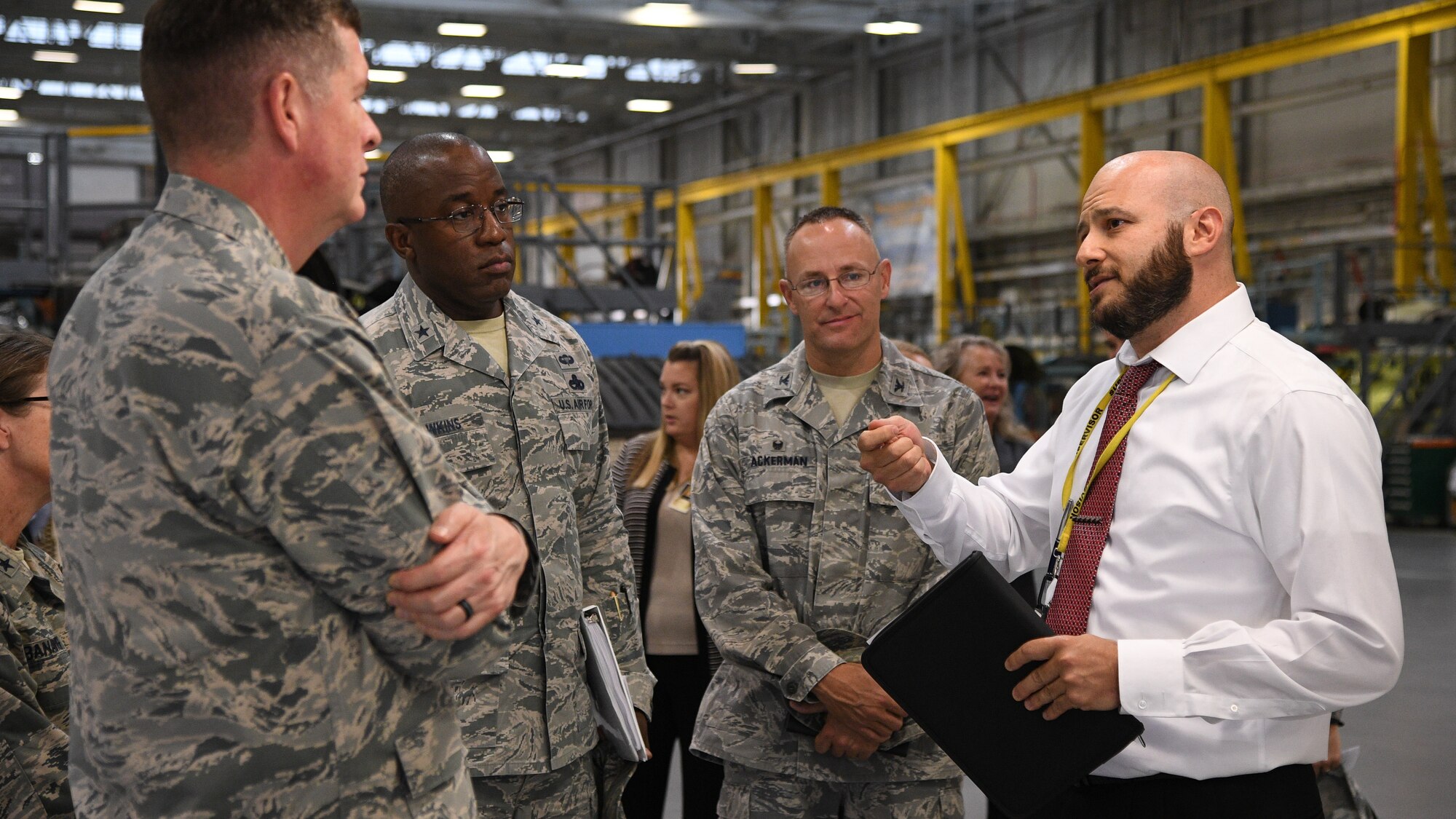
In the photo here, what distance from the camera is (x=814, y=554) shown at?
2.98 meters

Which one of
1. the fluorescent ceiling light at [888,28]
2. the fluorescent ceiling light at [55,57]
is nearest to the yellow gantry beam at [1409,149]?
the fluorescent ceiling light at [888,28]

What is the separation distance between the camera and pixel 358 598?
1456 mm

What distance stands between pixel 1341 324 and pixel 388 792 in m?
14.9

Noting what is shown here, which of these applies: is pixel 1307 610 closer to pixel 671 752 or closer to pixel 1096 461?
pixel 1096 461

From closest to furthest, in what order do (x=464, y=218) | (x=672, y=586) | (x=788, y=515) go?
(x=464, y=218) < (x=788, y=515) < (x=672, y=586)

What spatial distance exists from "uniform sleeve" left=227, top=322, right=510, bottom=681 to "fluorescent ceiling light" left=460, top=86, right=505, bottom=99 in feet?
84.9

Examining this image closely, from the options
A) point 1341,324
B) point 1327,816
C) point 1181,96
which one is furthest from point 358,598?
point 1181,96

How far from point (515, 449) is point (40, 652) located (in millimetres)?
996

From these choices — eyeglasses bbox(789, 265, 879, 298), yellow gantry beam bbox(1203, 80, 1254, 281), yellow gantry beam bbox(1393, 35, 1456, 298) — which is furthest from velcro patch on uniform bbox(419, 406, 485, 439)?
yellow gantry beam bbox(1203, 80, 1254, 281)

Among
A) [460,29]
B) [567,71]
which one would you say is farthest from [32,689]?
[567,71]

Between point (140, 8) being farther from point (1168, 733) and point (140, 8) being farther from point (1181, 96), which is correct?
point (1168, 733)

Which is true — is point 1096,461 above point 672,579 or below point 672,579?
above

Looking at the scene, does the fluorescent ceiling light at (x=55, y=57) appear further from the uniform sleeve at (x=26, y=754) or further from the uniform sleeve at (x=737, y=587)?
the uniform sleeve at (x=26, y=754)

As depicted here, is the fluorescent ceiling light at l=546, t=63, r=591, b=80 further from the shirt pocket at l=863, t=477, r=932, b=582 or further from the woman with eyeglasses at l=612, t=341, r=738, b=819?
the shirt pocket at l=863, t=477, r=932, b=582
